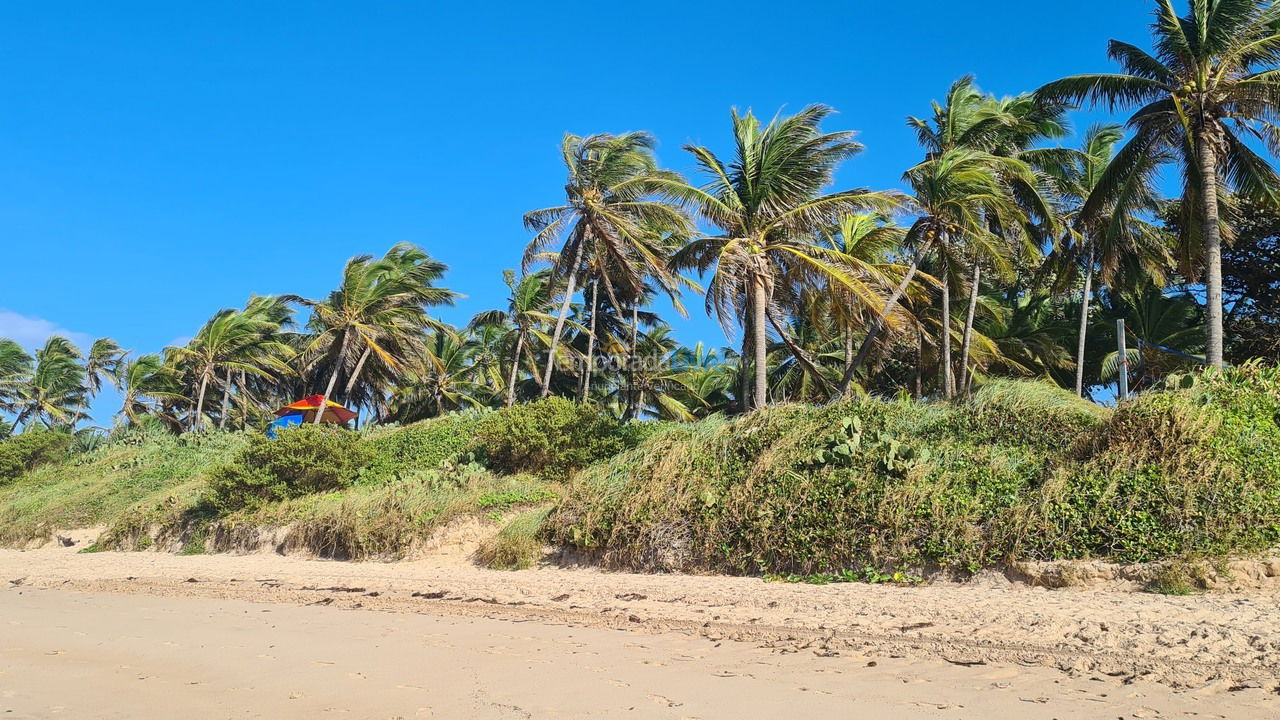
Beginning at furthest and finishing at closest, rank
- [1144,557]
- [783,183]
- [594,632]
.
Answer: [783,183], [1144,557], [594,632]

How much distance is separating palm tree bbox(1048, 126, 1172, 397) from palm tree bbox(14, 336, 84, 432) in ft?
149

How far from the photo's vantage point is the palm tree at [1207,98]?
12.3 metres

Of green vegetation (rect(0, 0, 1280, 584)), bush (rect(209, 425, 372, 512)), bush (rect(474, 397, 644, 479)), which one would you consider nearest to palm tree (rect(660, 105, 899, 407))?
green vegetation (rect(0, 0, 1280, 584))

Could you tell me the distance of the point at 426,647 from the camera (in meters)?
6.34

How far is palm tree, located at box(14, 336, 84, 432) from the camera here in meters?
41.3

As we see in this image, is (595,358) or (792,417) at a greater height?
(595,358)

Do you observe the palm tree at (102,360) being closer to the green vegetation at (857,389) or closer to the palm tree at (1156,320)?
the green vegetation at (857,389)

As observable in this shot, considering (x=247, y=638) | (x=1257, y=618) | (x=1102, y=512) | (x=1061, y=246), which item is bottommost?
(x=247, y=638)

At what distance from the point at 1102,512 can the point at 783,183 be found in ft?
29.6

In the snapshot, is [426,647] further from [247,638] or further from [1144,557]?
[1144,557]

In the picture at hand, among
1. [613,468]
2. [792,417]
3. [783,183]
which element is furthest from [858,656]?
[783,183]

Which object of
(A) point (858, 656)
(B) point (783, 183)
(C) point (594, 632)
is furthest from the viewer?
(B) point (783, 183)

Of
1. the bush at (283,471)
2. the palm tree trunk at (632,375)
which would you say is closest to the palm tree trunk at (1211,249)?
the bush at (283,471)

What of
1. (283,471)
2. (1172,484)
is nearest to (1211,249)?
(1172,484)
